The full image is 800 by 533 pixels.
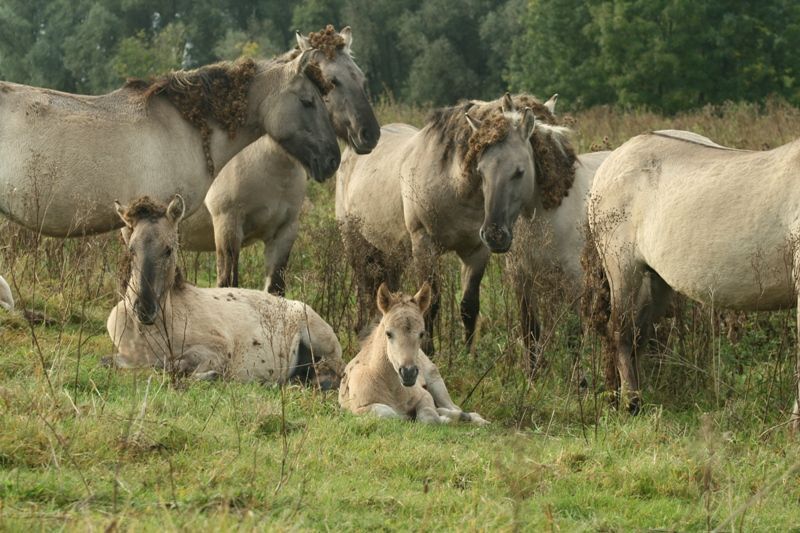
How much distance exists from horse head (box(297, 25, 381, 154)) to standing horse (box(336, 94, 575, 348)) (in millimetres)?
455

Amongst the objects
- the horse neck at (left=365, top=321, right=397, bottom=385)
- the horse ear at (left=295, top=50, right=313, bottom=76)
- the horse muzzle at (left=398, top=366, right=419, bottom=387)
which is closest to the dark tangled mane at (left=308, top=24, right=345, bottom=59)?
the horse ear at (left=295, top=50, right=313, bottom=76)

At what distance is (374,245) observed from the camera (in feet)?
34.7

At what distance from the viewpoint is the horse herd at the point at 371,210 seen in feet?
23.1

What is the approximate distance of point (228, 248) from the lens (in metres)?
9.95

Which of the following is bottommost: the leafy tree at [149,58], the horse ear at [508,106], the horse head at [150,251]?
the horse head at [150,251]

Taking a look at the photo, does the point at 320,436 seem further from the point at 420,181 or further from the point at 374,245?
the point at 374,245

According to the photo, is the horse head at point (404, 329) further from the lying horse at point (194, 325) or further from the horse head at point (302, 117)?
the horse head at point (302, 117)

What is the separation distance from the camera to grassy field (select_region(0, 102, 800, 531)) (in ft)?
14.7

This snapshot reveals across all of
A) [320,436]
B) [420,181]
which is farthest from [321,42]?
[320,436]

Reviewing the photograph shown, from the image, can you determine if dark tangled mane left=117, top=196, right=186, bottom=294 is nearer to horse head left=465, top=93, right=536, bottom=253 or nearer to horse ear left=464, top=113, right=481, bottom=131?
horse head left=465, top=93, right=536, bottom=253

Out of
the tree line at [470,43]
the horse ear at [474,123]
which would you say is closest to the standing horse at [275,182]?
the horse ear at [474,123]

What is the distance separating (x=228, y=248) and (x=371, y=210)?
142 centimetres

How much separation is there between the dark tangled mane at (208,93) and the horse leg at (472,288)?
229cm

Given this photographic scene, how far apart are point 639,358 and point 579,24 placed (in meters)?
35.1
